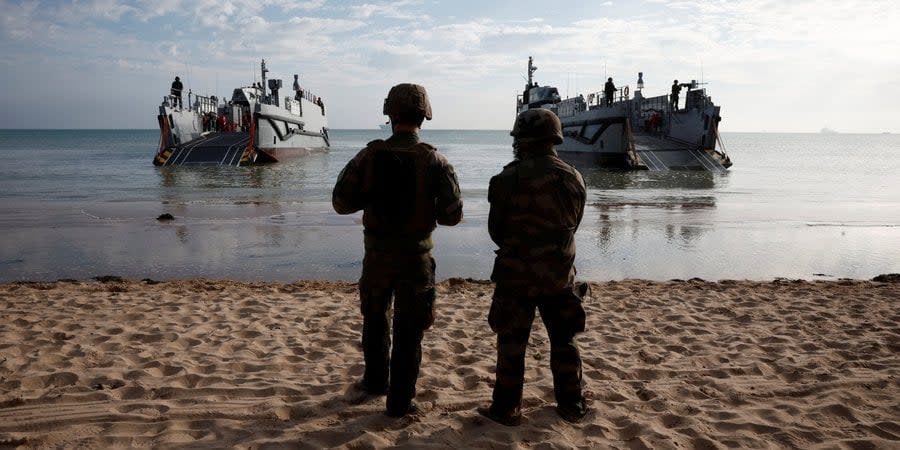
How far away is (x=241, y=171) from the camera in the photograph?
1078 inches

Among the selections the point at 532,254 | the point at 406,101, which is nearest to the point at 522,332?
the point at 532,254

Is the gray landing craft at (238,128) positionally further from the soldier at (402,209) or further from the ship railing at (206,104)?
the soldier at (402,209)

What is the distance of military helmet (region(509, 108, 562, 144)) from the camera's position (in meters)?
2.99

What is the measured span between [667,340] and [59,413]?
14.7 feet

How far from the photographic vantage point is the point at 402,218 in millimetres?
3043

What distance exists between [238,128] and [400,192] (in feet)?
132

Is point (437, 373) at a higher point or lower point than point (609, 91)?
lower

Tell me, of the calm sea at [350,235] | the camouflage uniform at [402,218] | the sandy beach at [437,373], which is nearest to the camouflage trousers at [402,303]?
the camouflage uniform at [402,218]

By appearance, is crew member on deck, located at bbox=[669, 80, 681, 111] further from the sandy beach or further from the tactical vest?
the tactical vest

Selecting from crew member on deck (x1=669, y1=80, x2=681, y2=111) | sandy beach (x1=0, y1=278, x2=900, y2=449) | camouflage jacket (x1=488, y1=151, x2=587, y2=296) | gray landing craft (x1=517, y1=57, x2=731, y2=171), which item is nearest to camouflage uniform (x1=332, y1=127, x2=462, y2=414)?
camouflage jacket (x1=488, y1=151, x2=587, y2=296)

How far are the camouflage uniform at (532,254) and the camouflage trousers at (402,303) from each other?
0.39 metres

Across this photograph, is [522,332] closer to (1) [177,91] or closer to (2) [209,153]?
(2) [209,153]

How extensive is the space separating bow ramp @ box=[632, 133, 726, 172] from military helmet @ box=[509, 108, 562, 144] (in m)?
26.4

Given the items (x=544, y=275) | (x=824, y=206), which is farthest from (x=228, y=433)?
(x=824, y=206)
